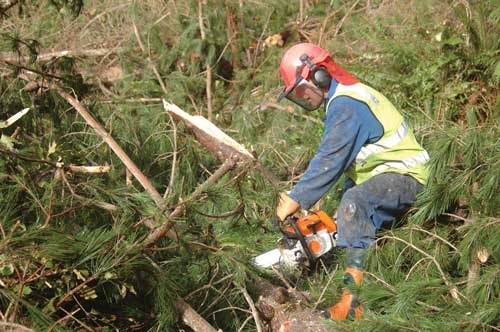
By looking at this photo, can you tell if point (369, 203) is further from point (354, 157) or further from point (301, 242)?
point (301, 242)

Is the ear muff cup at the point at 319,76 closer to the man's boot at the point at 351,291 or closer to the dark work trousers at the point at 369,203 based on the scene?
the dark work trousers at the point at 369,203

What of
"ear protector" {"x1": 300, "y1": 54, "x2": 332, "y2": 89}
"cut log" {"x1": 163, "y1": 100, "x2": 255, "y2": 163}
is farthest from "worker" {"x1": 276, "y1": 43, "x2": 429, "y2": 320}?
"cut log" {"x1": 163, "y1": 100, "x2": 255, "y2": 163}

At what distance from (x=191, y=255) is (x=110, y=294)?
1.75ft

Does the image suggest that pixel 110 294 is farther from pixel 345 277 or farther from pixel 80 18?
pixel 80 18

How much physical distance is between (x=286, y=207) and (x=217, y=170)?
0.48 metres

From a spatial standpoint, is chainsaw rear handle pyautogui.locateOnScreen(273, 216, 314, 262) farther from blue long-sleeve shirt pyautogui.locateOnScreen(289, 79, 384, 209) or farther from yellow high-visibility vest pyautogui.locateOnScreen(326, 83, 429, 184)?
yellow high-visibility vest pyautogui.locateOnScreen(326, 83, 429, 184)

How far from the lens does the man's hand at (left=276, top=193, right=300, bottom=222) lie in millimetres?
4320

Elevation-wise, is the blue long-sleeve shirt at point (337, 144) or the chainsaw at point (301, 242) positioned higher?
the blue long-sleeve shirt at point (337, 144)

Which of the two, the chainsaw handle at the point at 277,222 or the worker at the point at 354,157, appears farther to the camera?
the chainsaw handle at the point at 277,222

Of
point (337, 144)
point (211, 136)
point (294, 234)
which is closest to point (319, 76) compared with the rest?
point (337, 144)

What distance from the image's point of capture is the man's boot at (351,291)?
151 inches

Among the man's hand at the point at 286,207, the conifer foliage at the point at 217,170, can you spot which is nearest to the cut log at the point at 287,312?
the conifer foliage at the point at 217,170

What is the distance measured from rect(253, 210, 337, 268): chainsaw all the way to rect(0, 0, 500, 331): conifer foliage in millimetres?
96

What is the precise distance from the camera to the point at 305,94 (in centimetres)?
447
